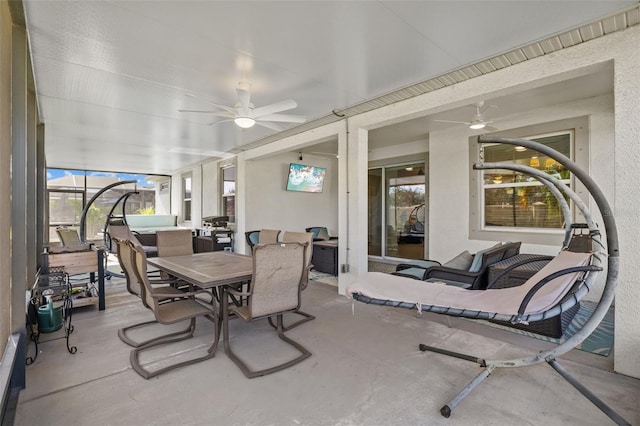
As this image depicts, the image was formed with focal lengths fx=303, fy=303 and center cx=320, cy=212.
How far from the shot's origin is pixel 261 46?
104 inches

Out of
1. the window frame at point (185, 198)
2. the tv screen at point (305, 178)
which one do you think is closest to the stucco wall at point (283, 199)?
the tv screen at point (305, 178)

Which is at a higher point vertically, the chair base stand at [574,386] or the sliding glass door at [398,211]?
the sliding glass door at [398,211]

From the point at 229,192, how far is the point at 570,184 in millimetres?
6913

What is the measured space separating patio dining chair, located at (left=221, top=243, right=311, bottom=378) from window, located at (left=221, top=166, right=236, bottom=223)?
17.2ft

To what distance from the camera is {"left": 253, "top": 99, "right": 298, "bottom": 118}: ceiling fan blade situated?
3.10 metres

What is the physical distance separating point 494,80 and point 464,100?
340 millimetres

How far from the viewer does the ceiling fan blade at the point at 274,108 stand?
3.10 meters

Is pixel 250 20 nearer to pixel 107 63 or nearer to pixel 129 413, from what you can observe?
pixel 107 63

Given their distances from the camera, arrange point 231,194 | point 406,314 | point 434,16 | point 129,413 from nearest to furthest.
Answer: point 129,413 → point 434,16 → point 406,314 → point 231,194

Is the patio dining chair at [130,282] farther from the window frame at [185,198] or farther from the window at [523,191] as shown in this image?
the window frame at [185,198]

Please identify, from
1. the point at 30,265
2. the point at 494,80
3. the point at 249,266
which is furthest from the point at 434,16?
the point at 30,265

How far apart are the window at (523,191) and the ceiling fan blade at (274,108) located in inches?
147

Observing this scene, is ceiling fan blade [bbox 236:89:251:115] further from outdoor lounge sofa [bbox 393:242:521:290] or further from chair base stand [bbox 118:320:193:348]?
outdoor lounge sofa [bbox 393:242:521:290]

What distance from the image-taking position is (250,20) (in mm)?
2287
